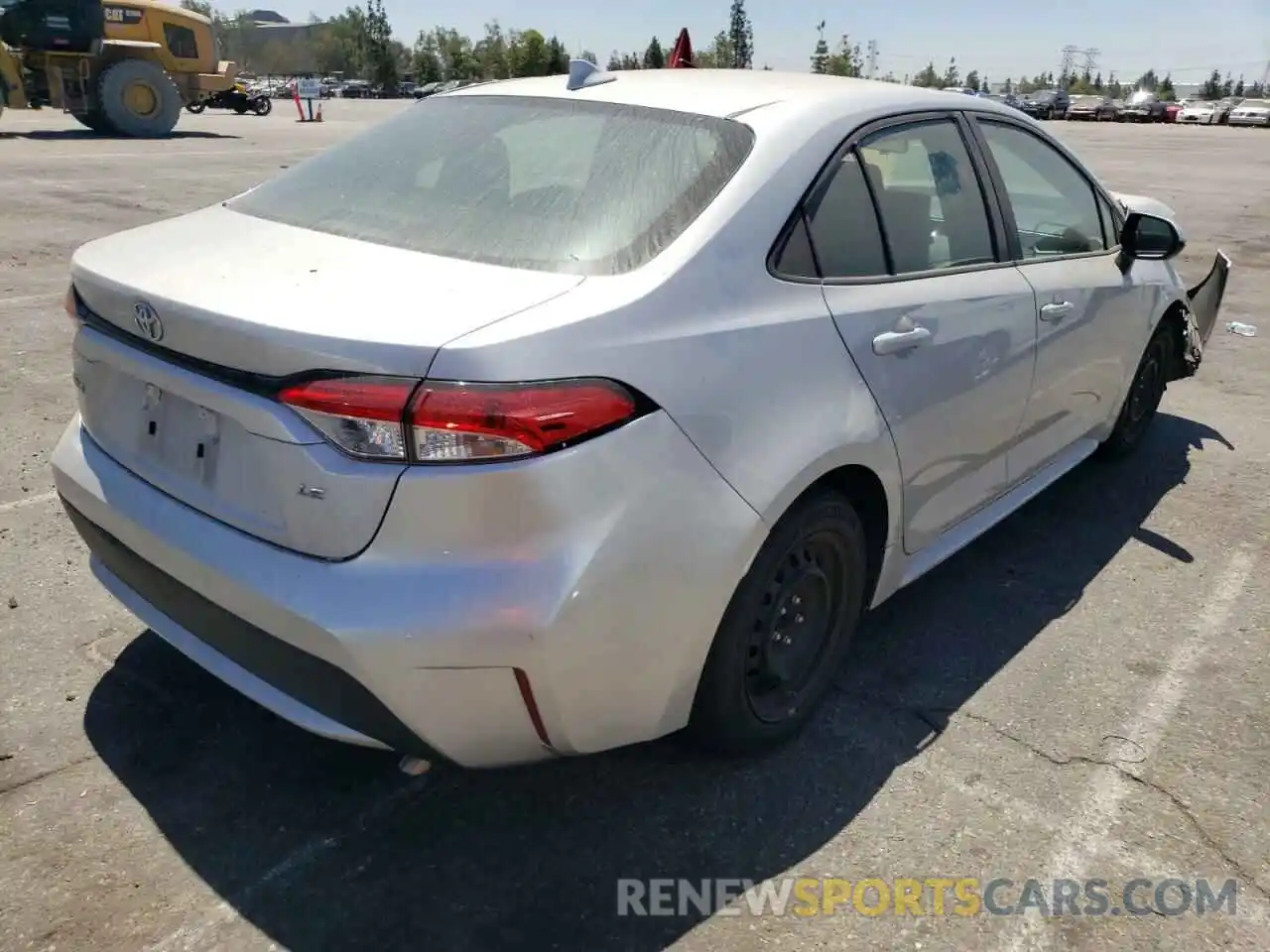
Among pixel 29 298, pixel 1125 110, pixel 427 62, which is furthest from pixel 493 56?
pixel 29 298

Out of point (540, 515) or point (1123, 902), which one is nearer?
point (540, 515)

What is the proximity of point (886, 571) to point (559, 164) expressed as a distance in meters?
1.47

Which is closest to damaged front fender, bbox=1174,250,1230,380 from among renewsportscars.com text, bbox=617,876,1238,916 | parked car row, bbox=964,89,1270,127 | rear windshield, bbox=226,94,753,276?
renewsportscars.com text, bbox=617,876,1238,916

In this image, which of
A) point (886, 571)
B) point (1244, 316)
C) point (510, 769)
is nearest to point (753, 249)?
point (886, 571)

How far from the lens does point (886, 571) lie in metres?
3.00

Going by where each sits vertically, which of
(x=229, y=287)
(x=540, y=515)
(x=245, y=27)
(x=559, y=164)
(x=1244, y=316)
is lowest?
(x=1244, y=316)

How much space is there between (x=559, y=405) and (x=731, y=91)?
1424mm

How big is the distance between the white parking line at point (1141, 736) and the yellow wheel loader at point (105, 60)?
21836mm

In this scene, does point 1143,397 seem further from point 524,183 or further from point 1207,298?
point 524,183

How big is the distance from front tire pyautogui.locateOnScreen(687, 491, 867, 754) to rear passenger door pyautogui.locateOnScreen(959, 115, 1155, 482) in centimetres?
109

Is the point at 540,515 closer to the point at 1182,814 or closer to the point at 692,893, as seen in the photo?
the point at 692,893

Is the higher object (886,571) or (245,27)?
(245,27)

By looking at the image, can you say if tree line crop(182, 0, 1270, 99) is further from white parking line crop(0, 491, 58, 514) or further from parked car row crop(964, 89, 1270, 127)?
white parking line crop(0, 491, 58, 514)

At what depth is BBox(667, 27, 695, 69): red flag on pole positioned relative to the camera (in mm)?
4926
